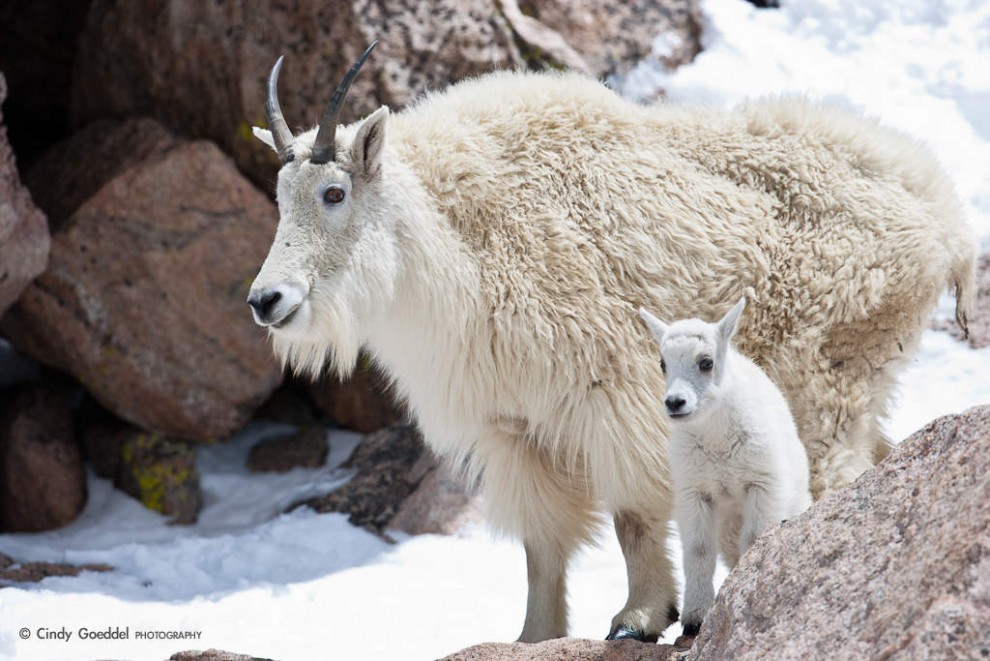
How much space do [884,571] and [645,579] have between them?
1961 mm

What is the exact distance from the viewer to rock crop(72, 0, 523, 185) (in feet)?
28.2

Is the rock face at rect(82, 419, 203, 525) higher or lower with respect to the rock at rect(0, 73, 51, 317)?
lower

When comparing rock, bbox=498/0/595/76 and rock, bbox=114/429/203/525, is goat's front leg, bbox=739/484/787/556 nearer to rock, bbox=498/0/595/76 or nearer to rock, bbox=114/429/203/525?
rock, bbox=114/429/203/525

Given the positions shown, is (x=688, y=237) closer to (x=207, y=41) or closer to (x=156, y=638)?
(x=156, y=638)

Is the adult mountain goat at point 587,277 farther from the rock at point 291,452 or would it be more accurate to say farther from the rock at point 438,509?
the rock at point 291,452

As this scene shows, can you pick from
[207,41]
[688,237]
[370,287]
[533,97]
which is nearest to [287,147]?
[370,287]

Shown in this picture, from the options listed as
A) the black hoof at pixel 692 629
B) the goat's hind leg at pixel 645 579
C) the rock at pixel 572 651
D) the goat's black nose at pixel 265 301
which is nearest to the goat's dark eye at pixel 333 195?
the goat's black nose at pixel 265 301

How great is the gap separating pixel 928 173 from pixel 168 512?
6.00 m

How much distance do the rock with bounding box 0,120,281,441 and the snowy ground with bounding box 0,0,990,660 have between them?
85cm

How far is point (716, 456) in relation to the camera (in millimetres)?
4031

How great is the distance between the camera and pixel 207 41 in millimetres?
8844

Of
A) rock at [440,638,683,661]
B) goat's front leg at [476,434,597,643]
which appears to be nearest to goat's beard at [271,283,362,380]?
goat's front leg at [476,434,597,643]

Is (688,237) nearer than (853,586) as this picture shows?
No

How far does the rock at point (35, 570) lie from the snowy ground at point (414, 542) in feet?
0.38
